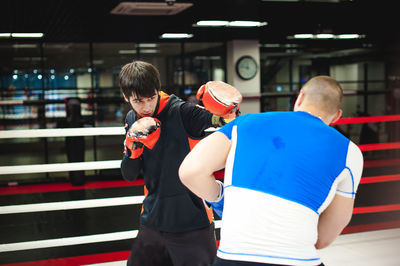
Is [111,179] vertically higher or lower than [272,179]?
lower

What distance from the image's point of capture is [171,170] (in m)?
1.62

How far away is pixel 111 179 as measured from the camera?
7.91 meters

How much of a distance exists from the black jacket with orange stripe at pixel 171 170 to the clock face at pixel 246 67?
7.07 m

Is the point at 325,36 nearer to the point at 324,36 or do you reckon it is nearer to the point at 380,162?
the point at 324,36

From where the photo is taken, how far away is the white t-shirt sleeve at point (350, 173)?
3.52ft

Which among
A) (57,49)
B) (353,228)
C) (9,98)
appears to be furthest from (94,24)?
(353,228)

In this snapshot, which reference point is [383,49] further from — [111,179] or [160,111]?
[160,111]

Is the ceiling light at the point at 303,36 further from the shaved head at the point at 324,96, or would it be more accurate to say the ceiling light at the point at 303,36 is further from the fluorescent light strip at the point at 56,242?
the shaved head at the point at 324,96

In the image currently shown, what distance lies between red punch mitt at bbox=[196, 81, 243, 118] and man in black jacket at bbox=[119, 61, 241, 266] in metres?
0.04

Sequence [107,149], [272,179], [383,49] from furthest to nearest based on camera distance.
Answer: [107,149] < [383,49] < [272,179]

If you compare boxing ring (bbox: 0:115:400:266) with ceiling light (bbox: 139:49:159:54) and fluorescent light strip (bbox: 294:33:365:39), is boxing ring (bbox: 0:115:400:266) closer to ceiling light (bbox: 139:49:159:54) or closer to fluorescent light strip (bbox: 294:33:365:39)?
ceiling light (bbox: 139:49:159:54)

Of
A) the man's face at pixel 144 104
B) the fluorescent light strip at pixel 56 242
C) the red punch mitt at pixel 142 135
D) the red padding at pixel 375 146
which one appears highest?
the man's face at pixel 144 104

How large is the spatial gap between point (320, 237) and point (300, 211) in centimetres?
16

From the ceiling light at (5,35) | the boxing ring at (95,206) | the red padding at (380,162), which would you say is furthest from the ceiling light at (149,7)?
the red padding at (380,162)
